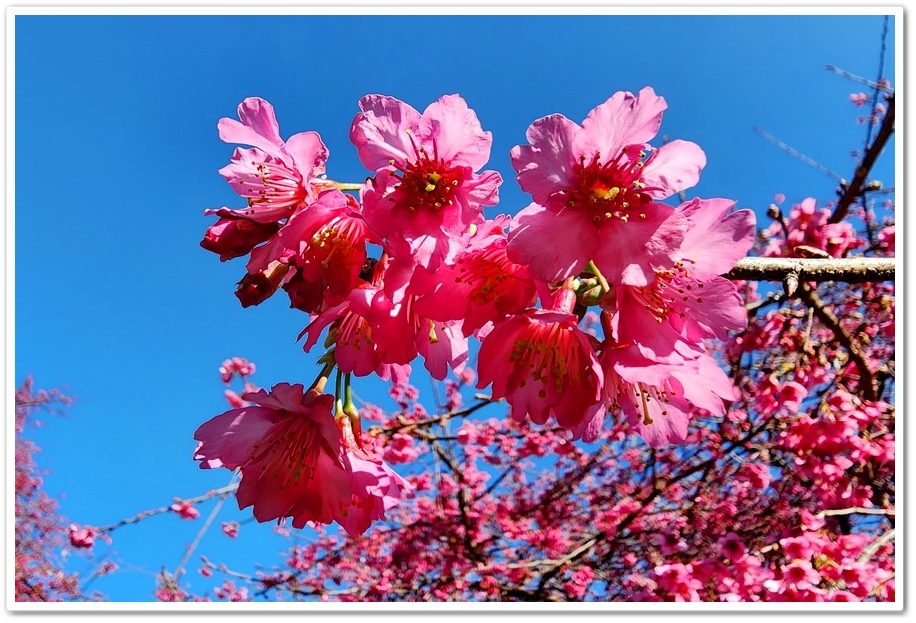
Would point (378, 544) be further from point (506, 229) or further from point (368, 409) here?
point (506, 229)

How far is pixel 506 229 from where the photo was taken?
759 mm

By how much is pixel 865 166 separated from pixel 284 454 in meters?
2.50

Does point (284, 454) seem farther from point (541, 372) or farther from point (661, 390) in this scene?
point (661, 390)

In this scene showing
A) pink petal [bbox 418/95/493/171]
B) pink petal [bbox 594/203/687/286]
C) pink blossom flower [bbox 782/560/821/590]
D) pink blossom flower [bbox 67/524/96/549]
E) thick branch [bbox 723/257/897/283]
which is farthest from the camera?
pink blossom flower [bbox 67/524/96/549]

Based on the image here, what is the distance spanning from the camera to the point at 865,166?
2.34 meters

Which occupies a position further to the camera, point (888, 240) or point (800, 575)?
point (888, 240)

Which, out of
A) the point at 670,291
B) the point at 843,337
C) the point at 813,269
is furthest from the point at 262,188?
the point at 843,337

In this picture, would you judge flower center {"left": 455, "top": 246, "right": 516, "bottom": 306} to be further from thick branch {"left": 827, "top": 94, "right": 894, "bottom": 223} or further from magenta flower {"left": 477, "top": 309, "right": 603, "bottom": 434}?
thick branch {"left": 827, "top": 94, "right": 894, "bottom": 223}

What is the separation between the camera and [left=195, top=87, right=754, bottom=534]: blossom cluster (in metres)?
0.71

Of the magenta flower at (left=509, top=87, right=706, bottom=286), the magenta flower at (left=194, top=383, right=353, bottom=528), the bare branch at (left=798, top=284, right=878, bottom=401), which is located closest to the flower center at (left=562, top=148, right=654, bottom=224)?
the magenta flower at (left=509, top=87, right=706, bottom=286)

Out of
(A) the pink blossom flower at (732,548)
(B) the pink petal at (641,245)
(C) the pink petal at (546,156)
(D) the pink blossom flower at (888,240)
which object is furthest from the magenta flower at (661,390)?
(D) the pink blossom flower at (888,240)

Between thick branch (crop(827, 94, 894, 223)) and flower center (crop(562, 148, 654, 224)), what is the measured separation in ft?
6.16

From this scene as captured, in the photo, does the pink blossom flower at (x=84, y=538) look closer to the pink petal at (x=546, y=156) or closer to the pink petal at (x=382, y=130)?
the pink petal at (x=382, y=130)
